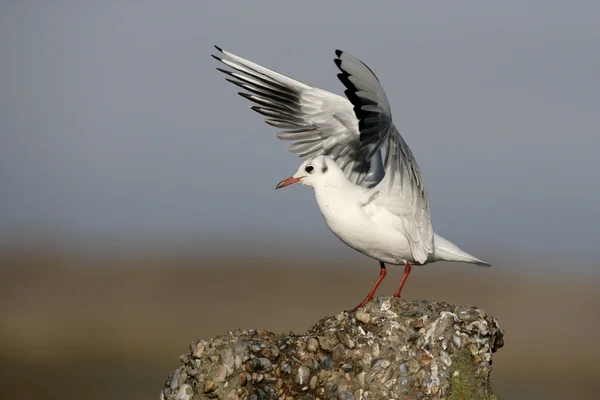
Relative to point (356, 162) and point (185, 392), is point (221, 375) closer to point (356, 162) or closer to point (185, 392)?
point (185, 392)

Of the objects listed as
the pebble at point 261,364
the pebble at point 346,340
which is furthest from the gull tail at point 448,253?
the pebble at point 261,364

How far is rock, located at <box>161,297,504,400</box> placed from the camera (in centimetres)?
905

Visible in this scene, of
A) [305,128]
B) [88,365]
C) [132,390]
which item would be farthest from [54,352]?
[305,128]

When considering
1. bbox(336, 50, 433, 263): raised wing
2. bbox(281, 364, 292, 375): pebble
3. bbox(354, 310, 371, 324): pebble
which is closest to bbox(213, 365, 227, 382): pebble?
bbox(281, 364, 292, 375): pebble

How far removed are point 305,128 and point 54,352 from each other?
22305 millimetres

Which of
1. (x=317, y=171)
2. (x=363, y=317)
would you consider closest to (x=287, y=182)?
(x=317, y=171)

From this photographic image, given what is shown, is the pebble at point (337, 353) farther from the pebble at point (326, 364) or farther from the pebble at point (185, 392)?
the pebble at point (185, 392)

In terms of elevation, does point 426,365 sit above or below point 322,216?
below

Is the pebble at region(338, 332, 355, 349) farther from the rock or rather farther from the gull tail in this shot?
the gull tail

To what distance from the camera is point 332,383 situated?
925cm

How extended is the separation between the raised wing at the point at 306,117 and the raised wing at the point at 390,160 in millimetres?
1219

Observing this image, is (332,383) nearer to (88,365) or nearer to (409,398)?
(409,398)

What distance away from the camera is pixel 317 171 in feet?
36.9

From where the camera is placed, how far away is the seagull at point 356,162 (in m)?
10.6
